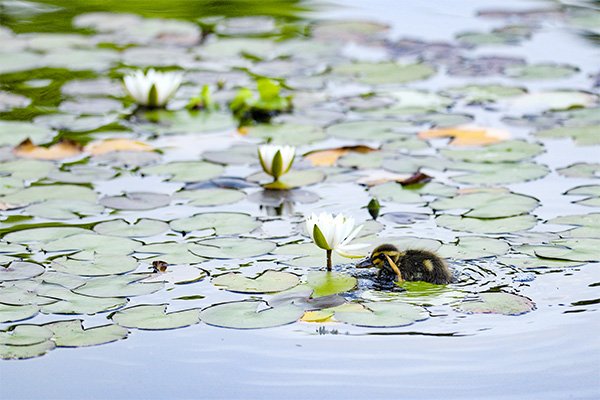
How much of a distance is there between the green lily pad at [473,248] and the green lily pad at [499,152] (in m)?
1.08

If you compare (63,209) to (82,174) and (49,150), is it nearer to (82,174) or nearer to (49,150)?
(82,174)

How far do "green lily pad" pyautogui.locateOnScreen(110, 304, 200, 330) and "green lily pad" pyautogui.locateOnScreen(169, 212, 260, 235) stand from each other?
82 centimetres

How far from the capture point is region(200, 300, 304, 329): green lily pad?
416cm

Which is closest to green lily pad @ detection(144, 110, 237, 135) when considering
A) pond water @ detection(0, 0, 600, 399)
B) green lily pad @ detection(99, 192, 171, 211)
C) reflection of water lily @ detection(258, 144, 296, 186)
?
pond water @ detection(0, 0, 600, 399)

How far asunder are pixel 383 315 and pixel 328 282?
37cm

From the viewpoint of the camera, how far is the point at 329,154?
606 cm

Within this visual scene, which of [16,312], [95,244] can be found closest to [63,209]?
[95,244]

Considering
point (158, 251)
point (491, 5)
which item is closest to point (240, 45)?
point (491, 5)

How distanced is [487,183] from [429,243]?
842mm

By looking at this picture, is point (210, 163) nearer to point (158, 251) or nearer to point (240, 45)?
point (158, 251)

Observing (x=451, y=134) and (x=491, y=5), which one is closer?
(x=451, y=134)

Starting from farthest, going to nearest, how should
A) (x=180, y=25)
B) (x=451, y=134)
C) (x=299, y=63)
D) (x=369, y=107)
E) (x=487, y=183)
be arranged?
1. (x=180, y=25)
2. (x=299, y=63)
3. (x=369, y=107)
4. (x=451, y=134)
5. (x=487, y=183)

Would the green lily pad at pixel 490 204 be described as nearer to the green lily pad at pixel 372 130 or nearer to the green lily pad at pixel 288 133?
the green lily pad at pixel 372 130

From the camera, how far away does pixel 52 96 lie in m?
7.02
